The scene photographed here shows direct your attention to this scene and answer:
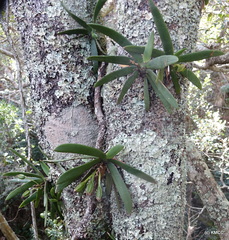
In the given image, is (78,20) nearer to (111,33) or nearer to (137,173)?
(111,33)

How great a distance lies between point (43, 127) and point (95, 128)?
0.43ft

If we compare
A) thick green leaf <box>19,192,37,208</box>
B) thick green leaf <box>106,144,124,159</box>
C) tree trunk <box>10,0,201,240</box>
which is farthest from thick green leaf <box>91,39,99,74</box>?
thick green leaf <box>19,192,37,208</box>

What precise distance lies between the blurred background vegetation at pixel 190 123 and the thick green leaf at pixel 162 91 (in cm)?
107

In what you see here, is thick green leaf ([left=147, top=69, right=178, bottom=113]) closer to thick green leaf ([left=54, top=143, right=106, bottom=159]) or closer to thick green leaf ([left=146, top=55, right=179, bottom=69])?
thick green leaf ([left=146, top=55, right=179, bottom=69])

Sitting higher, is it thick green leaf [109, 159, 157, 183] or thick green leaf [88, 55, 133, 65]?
thick green leaf [88, 55, 133, 65]

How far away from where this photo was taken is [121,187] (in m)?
0.45

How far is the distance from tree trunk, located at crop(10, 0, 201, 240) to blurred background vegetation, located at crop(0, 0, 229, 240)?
3.31 ft

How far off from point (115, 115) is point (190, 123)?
2.75 meters

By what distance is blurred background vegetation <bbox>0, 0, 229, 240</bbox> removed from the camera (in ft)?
6.40

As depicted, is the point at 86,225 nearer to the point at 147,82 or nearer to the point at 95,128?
the point at 95,128

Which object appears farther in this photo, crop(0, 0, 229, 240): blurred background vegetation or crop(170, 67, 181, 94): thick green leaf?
crop(0, 0, 229, 240): blurred background vegetation

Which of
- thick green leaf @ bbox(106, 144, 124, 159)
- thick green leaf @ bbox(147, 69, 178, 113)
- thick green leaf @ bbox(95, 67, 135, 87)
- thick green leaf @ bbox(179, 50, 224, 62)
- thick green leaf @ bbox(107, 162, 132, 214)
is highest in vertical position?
thick green leaf @ bbox(95, 67, 135, 87)

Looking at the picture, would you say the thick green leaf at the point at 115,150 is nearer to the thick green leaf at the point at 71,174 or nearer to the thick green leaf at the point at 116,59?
the thick green leaf at the point at 71,174

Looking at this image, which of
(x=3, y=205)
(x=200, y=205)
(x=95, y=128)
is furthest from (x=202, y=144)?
(x=3, y=205)
